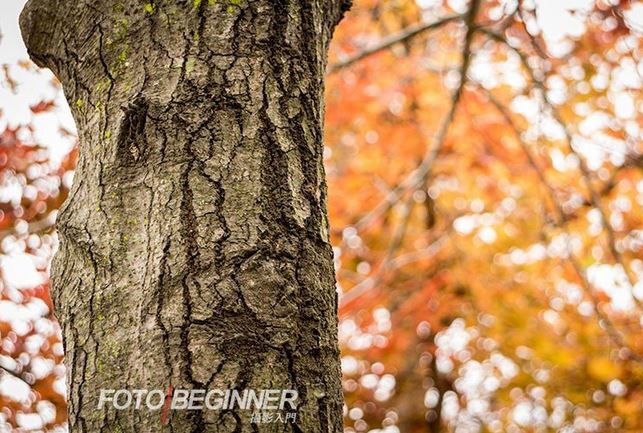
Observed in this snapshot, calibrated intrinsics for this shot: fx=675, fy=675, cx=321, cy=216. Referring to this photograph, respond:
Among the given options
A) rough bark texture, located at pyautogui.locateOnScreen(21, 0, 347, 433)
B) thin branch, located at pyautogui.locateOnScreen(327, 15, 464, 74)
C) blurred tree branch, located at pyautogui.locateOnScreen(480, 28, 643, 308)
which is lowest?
rough bark texture, located at pyautogui.locateOnScreen(21, 0, 347, 433)

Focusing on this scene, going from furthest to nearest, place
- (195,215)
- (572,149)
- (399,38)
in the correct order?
(399,38) → (572,149) → (195,215)

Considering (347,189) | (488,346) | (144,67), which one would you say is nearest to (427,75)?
(347,189)

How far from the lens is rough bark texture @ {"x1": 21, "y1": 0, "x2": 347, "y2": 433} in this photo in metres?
1.19

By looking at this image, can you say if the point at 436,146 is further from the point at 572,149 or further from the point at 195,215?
the point at 195,215

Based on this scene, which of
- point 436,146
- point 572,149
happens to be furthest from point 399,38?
point 572,149

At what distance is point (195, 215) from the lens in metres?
1.26

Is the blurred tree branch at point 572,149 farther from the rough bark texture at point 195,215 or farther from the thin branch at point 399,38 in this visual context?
the rough bark texture at point 195,215

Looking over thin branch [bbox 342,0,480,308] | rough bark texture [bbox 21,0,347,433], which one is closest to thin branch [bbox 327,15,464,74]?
thin branch [bbox 342,0,480,308]

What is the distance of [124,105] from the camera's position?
1352 mm

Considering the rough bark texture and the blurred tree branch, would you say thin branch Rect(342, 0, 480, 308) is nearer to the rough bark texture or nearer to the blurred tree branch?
the blurred tree branch

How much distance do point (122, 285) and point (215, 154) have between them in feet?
0.99

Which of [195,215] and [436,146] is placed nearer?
[195,215]

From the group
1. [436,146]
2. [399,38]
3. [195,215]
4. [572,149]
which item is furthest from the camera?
[436,146]

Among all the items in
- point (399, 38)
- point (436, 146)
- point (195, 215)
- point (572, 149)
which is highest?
point (399, 38)
